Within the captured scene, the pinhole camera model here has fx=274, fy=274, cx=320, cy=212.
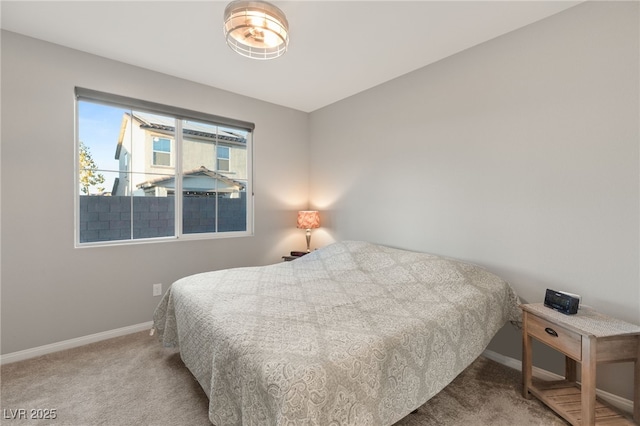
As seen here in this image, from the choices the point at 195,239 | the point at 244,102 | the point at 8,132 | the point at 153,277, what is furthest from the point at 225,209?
the point at 8,132

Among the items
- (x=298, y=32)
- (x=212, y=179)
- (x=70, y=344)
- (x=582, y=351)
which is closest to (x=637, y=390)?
(x=582, y=351)

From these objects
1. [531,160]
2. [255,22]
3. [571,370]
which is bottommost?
[571,370]

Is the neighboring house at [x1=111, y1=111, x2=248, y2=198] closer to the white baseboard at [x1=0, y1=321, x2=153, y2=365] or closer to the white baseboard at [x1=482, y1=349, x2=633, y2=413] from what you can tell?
the white baseboard at [x1=0, y1=321, x2=153, y2=365]

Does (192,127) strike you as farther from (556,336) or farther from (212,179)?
(556,336)

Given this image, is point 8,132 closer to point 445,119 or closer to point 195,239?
point 195,239

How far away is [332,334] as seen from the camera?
4.33 feet

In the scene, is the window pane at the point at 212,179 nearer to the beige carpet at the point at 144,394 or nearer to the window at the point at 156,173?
the window at the point at 156,173

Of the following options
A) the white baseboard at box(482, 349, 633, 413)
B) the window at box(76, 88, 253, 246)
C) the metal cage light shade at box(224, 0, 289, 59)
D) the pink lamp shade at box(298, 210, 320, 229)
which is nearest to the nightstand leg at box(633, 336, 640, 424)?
the white baseboard at box(482, 349, 633, 413)

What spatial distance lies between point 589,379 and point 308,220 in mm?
2772

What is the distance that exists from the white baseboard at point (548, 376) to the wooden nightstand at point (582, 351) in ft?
0.26

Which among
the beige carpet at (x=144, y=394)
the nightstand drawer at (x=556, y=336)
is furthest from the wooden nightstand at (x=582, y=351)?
the beige carpet at (x=144, y=394)

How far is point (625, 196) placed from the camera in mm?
1651

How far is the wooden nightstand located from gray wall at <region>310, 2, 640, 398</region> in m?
0.21

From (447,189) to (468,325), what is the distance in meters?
1.23
